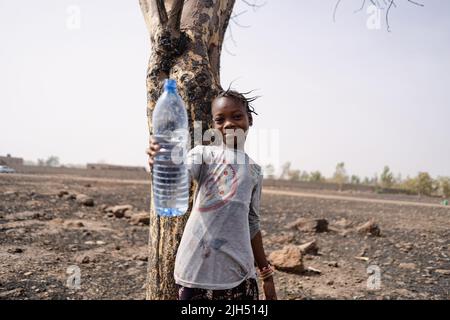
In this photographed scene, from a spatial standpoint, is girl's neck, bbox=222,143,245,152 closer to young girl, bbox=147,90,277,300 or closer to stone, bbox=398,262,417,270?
young girl, bbox=147,90,277,300

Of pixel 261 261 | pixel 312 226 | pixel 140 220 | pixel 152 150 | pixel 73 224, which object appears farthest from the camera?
pixel 312 226

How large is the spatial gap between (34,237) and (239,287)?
555 cm

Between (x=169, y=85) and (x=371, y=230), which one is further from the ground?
(x=169, y=85)

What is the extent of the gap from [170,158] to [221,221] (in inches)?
16.4

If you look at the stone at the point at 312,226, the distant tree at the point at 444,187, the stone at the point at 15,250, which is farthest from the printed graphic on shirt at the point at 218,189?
the distant tree at the point at 444,187

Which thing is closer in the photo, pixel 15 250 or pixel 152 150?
pixel 152 150

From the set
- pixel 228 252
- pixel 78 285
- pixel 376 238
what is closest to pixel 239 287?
pixel 228 252

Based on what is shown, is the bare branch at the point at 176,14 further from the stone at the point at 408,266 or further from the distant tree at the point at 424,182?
the distant tree at the point at 424,182

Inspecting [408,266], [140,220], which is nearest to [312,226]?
[408,266]

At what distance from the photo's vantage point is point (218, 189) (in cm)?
185

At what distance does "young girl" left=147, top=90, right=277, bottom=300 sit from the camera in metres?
1.81

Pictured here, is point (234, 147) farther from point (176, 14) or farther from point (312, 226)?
point (312, 226)

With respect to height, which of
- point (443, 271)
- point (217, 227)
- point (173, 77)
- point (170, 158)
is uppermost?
point (173, 77)
